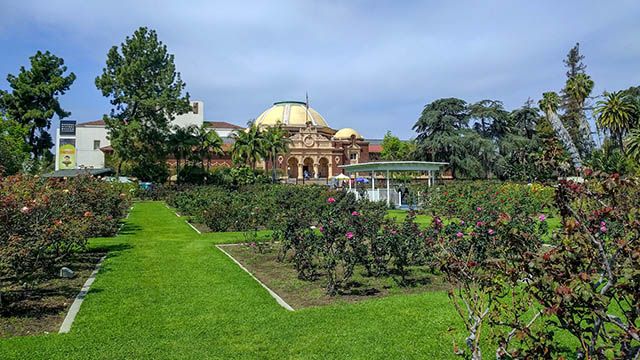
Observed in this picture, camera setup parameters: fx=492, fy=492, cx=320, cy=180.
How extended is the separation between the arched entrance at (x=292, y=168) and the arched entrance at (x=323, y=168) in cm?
346

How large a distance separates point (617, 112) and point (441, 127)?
15335mm

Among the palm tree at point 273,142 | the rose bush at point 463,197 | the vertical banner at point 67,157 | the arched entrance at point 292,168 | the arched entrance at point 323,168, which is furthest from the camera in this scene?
the arched entrance at point 323,168

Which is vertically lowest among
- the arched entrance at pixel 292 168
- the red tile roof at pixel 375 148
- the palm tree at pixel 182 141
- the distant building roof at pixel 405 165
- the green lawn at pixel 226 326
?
the green lawn at pixel 226 326

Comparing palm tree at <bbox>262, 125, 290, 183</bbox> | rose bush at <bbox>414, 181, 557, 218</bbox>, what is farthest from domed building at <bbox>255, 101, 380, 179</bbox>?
rose bush at <bbox>414, 181, 557, 218</bbox>

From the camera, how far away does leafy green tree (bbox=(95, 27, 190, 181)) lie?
40500mm

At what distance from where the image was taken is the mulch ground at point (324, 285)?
23.4 feet

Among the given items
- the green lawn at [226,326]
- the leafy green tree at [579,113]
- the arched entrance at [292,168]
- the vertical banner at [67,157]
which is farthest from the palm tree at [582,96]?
the vertical banner at [67,157]

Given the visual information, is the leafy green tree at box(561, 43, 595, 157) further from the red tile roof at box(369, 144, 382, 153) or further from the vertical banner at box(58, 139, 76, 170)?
the vertical banner at box(58, 139, 76, 170)

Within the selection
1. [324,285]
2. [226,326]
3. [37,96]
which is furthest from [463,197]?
[37,96]

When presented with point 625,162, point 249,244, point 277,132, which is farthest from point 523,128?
point 249,244

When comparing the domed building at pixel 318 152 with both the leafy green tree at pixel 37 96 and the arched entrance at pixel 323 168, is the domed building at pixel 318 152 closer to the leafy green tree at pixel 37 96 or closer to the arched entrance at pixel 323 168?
the arched entrance at pixel 323 168

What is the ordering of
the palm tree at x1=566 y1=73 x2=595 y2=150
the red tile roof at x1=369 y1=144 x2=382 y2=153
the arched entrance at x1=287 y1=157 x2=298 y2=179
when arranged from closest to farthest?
1. the palm tree at x1=566 y1=73 x2=595 y2=150
2. the arched entrance at x1=287 y1=157 x2=298 y2=179
3. the red tile roof at x1=369 y1=144 x2=382 y2=153

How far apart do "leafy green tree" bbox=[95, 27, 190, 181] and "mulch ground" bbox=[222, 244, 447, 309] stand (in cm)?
3431

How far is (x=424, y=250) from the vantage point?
896cm
